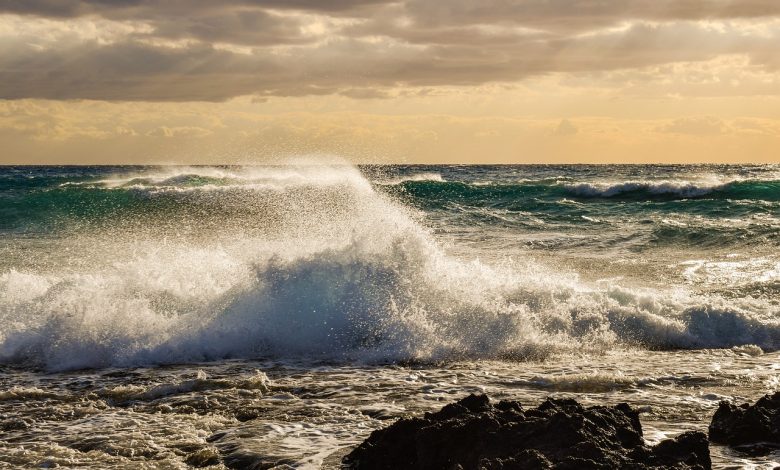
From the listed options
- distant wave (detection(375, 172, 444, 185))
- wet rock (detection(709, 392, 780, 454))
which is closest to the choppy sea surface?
wet rock (detection(709, 392, 780, 454))

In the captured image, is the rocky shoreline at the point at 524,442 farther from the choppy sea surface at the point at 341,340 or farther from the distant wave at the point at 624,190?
the distant wave at the point at 624,190

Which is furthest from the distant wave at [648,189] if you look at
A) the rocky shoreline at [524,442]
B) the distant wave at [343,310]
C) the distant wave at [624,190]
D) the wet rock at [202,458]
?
the wet rock at [202,458]

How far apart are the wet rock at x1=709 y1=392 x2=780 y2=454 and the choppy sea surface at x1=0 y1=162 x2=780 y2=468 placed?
0.24 m

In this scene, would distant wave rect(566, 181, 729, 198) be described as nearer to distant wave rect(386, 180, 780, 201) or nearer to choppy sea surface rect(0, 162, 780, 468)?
distant wave rect(386, 180, 780, 201)

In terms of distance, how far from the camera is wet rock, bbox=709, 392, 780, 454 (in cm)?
572

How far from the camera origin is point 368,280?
36.4ft

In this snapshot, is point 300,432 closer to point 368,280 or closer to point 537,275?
point 368,280

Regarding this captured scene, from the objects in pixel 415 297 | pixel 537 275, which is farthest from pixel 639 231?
pixel 415 297

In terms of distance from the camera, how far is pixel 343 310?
1063cm

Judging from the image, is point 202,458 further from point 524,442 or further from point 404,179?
point 404,179

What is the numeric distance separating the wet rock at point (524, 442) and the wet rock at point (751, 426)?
104cm

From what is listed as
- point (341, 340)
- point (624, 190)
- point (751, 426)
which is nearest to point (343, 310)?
point (341, 340)

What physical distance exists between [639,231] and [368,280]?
41.5ft

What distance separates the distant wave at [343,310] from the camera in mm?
9617
